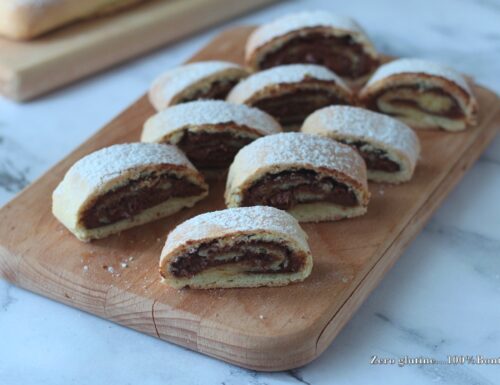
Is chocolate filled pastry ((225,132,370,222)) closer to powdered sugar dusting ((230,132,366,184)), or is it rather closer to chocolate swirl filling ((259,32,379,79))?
powdered sugar dusting ((230,132,366,184))

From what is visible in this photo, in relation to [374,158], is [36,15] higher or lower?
higher

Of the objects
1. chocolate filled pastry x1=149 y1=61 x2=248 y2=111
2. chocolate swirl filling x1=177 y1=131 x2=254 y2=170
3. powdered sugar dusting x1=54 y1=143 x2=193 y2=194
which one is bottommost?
chocolate swirl filling x1=177 y1=131 x2=254 y2=170

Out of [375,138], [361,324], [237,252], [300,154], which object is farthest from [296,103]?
[361,324]

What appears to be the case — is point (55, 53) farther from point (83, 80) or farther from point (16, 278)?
point (16, 278)

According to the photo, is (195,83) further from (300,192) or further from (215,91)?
(300,192)

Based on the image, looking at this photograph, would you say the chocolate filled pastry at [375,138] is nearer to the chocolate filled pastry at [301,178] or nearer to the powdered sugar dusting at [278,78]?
the chocolate filled pastry at [301,178]

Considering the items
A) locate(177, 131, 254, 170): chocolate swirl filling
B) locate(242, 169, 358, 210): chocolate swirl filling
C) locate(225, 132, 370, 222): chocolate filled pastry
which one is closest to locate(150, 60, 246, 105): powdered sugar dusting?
locate(177, 131, 254, 170): chocolate swirl filling
